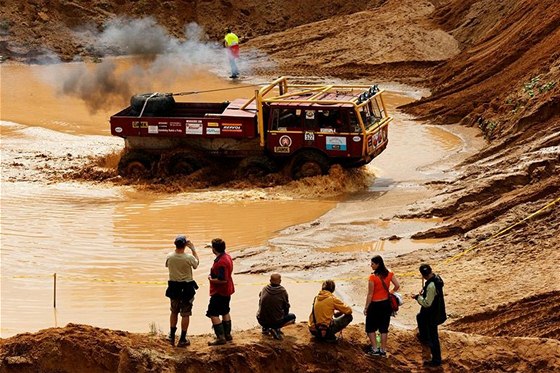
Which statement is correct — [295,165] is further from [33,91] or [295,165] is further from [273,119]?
[33,91]

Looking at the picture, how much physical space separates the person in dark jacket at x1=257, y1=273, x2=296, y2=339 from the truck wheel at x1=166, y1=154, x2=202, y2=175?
1144 cm

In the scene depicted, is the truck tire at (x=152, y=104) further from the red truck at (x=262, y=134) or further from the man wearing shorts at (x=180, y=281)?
the man wearing shorts at (x=180, y=281)

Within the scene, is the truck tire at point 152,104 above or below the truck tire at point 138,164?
above

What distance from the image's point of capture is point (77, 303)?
13.9 m

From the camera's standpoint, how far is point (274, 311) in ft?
32.3

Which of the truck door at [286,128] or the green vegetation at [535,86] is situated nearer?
the truck door at [286,128]

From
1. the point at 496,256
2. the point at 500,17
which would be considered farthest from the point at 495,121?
the point at 496,256

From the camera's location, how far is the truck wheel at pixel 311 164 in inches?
808

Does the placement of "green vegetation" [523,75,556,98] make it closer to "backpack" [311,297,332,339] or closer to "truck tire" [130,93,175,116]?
"truck tire" [130,93,175,116]

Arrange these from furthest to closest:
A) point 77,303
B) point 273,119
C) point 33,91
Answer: point 33,91 < point 273,119 < point 77,303

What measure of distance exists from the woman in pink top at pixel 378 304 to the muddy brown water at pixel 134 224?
2.29 m

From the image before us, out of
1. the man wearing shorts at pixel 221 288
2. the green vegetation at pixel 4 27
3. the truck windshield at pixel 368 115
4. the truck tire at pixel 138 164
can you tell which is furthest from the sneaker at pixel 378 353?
the green vegetation at pixel 4 27

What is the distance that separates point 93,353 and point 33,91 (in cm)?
2322

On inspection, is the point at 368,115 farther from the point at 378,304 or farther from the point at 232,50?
the point at 232,50
